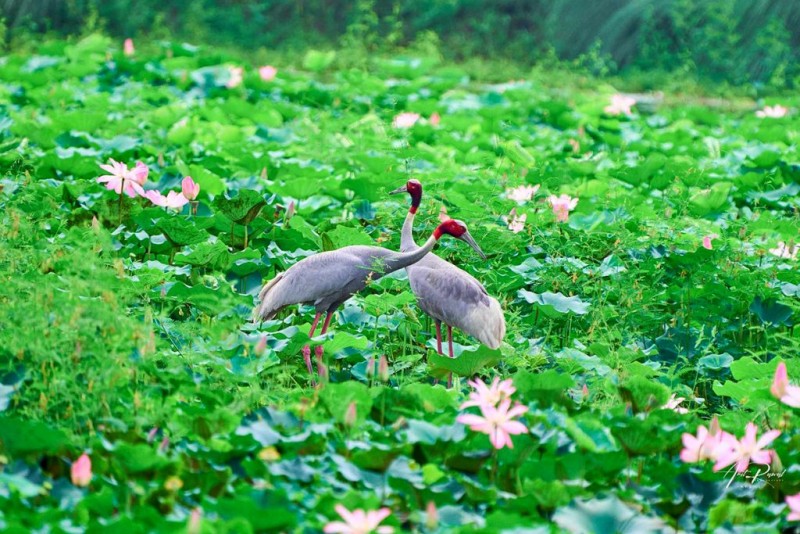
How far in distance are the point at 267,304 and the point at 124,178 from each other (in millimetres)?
1090

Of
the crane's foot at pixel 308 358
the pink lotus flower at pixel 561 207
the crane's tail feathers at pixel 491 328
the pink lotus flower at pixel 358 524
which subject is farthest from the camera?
the pink lotus flower at pixel 561 207

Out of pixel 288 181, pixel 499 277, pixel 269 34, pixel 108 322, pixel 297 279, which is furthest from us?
pixel 269 34

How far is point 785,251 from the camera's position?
515 cm

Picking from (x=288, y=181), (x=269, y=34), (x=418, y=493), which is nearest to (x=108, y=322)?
(x=418, y=493)

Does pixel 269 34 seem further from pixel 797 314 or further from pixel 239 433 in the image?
pixel 239 433

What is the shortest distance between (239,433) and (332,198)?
314 centimetres

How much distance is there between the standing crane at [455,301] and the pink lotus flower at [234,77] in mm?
4994

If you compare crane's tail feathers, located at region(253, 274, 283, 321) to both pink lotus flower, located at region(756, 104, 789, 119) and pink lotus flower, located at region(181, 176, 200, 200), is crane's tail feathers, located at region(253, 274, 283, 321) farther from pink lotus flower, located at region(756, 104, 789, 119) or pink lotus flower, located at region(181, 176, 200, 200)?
pink lotus flower, located at region(756, 104, 789, 119)

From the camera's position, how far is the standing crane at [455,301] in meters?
3.98

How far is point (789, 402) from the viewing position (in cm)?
316

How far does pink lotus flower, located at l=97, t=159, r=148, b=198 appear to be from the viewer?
4.84 metres

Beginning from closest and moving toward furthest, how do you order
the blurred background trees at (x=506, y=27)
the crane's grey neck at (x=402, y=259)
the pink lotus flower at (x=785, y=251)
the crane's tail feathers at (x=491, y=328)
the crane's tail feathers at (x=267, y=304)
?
the crane's tail feathers at (x=491, y=328) → the crane's grey neck at (x=402, y=259) → the crane's tail feathers at (x=267, y=304) → the pink lotus flower at (x=785, y=251) → the blurred background trees at (x=506, y=27)

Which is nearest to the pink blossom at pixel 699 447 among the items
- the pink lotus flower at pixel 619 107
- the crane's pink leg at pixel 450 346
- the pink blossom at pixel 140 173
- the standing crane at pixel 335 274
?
the crane's pink leg at pixel 450 346

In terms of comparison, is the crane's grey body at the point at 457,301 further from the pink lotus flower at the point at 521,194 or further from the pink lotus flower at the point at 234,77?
the pink lotus flower at the point at 234,77
